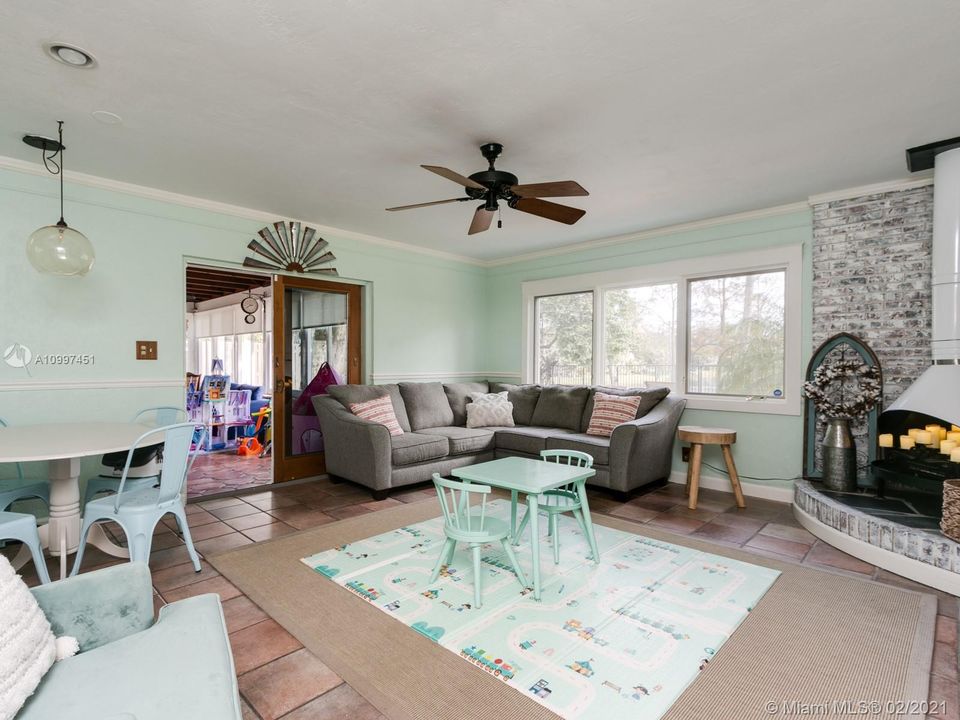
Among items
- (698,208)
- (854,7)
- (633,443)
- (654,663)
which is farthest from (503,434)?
(854,7)

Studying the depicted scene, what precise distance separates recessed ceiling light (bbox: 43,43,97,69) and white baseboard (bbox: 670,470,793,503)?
5167 mm

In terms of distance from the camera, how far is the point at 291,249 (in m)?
4.79

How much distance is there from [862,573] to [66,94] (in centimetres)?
493

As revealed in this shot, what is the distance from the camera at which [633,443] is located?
161 inches

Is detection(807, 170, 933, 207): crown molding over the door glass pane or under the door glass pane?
over

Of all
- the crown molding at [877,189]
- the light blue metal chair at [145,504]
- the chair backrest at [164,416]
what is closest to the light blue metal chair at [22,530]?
the light blue metal chair at [145,504]

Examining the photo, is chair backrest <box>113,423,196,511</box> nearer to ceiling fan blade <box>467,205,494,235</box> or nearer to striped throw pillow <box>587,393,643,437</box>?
ceiling fan blade <box>467,205,494,235</box>

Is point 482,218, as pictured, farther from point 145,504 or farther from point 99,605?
point 99,605

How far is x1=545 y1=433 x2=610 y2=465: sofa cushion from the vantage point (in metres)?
Result: 4.25

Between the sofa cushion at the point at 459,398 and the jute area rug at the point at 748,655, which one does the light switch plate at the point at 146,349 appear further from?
the sofa cushion at the point at 459,398

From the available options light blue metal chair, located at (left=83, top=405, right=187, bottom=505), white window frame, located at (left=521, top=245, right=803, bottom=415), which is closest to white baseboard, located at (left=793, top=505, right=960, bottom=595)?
white window frame, located at (left=521, top=245, right=803, bottom=415)

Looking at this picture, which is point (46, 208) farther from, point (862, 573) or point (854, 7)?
point (862, 573)

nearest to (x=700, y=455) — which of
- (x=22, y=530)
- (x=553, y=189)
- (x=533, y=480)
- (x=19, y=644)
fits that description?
(x=533, y=480)

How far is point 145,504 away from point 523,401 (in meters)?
3.81
